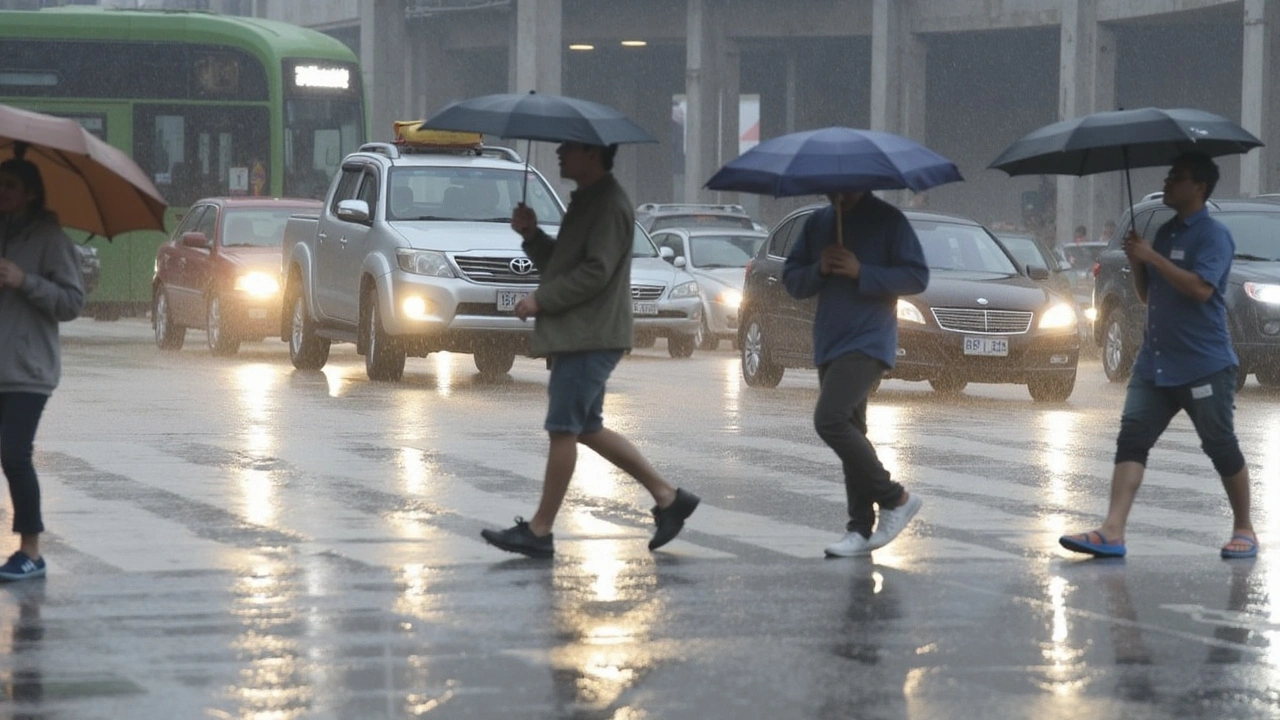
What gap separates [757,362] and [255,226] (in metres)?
6.95

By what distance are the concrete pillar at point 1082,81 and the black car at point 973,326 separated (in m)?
27.5

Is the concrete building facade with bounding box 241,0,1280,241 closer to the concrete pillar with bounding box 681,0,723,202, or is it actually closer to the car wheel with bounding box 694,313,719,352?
the concrete pillar with bounding box 681,0,723,202

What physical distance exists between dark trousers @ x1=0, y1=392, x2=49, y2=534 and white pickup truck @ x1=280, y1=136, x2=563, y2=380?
36.2 ft

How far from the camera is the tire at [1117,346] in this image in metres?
22.6

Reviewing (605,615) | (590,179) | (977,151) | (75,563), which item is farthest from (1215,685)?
(977,151)

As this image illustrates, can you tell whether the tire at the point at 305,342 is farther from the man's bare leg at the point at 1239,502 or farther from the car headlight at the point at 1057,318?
the man's bare leg at the point at 1239,502

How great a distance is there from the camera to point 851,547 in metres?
9.74

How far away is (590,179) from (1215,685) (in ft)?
12.1

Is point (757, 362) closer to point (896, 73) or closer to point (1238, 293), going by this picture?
point (1238, 293)

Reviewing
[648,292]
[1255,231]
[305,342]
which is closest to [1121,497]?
[1255,231]

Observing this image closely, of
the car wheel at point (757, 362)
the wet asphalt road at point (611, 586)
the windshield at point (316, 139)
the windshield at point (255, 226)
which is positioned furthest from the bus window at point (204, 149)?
the wet asphalt road at point (611, 586)

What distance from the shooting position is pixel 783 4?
58750 mm

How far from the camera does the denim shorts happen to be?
31.4ft

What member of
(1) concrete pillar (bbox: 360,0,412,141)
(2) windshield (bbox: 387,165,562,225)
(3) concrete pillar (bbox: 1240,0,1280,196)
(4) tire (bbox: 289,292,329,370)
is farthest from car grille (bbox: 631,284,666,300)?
(1) concrete pillar (bbox: 360,0,412,141)
